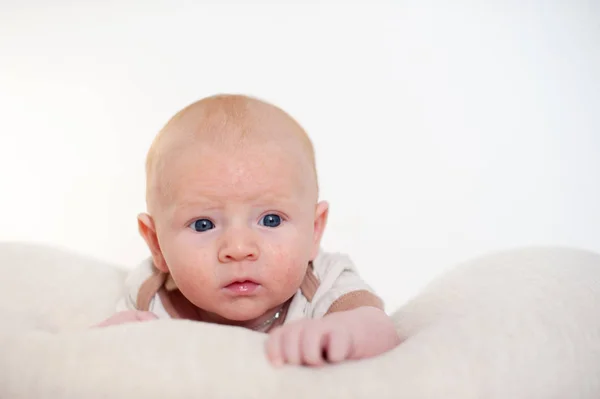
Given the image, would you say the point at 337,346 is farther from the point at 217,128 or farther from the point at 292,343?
the point at 217,128

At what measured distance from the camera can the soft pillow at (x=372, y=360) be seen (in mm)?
1221

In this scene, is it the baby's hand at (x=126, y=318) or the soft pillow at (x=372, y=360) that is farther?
the baby's hand at (x=126, y=318)

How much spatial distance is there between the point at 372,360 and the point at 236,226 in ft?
1.59

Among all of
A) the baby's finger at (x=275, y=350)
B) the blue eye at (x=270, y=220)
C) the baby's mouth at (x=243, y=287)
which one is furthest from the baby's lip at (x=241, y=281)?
the baby's finger at (x=275, y=350)

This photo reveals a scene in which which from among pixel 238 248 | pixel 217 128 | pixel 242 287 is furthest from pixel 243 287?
pixel 217 128

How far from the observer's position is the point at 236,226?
166 centimetres

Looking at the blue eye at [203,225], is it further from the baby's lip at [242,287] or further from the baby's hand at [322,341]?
the baby's hand at [322,341]

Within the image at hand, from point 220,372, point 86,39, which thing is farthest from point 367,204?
point 220,372

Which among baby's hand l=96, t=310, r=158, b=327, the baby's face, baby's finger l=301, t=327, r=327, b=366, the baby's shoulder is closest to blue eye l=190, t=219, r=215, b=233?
the baby's face

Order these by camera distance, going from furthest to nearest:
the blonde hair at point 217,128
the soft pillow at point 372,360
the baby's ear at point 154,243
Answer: the baby's ear at point 154,243 < the blonde hair at point 217,128 < the soft pillow at point 372,360

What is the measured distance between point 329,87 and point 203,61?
1.68ft

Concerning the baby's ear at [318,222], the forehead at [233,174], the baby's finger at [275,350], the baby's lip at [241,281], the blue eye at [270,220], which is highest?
the forehead at [233,174]

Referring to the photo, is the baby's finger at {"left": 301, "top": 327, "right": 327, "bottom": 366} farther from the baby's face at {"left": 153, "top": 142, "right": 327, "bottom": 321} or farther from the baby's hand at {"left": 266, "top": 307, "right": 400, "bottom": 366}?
the baby's face at {"left": 153, "top": 142, "right": 327, "bottom": 321}

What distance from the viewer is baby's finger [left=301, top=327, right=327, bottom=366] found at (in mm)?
1268
